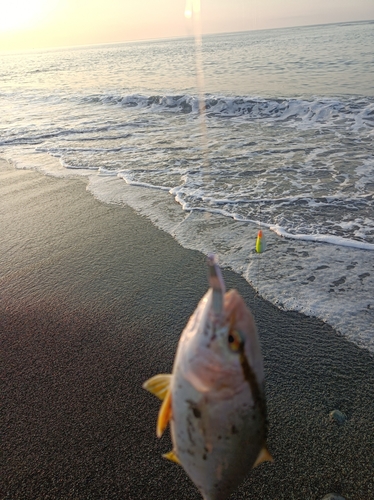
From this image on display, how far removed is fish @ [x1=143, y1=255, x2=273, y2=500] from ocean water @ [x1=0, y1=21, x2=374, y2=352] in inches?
116

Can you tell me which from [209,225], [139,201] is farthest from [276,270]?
[139,201]

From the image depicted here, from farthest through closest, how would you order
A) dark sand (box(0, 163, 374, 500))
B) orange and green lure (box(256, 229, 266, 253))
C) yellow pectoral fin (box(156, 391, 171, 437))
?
orange and green lure (box(256, 229, 266, 253)), dark sand (box(0, 163, 374, 500)), yellow pectoral fin (box(156, 391, 171, 437))

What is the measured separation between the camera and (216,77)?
27516 mm

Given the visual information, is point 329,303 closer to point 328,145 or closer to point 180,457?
point 180,457

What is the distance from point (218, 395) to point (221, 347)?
0.65 feet

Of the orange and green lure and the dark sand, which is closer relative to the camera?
the dark sand

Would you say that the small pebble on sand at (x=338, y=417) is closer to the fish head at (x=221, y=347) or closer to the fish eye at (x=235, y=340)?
the fish head at (x=221, y=347)

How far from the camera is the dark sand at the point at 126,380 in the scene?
117 inches

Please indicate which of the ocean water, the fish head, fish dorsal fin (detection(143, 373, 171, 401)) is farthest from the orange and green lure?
the fish head

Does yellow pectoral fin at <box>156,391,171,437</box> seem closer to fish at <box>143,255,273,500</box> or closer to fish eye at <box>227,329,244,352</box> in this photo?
fish at <box>143,255,273,500</box>

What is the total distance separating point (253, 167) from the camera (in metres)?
9.82

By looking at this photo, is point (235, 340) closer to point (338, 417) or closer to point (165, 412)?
point (165, 412)

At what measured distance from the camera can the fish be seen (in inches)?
57.7

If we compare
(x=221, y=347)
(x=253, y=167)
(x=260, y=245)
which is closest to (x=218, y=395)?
(x=221, y=347)
